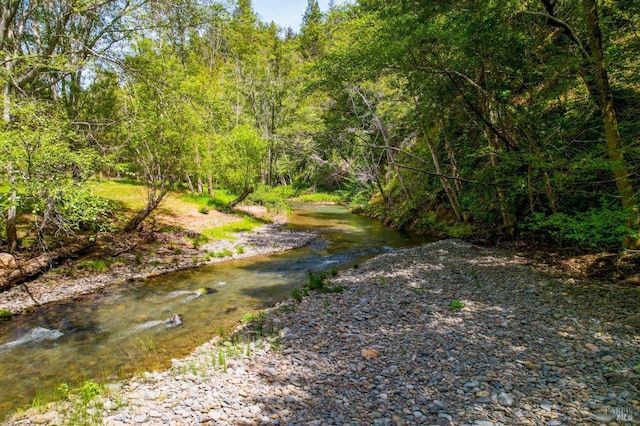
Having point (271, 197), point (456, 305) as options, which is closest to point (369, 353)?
point (456, 305)

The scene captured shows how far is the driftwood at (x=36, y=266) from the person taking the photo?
10.1 meters

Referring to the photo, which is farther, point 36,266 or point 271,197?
point 271,197

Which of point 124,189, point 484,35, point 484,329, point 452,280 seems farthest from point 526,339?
point 124,189

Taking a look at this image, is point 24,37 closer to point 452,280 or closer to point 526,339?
point 452,280

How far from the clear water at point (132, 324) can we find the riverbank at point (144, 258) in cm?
71

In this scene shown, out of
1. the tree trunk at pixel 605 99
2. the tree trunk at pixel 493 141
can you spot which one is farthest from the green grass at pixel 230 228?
the tree trunk at pixel 605 99

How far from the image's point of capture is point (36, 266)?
1107cm

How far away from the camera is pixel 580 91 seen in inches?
413

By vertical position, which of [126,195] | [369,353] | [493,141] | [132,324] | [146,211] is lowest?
[132,324]

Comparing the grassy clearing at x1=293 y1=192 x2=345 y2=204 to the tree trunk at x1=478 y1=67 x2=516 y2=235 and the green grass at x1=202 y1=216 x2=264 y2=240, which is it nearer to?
the green grass at x1=202 y1=216 x2=264 y2=240

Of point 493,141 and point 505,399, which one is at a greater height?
point 493,141

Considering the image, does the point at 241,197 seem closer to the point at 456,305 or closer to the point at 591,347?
the point at 456,305

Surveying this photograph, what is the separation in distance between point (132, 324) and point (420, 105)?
15045 mm

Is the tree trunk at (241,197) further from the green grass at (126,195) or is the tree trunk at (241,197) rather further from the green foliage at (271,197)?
the green grass at (126,195)
